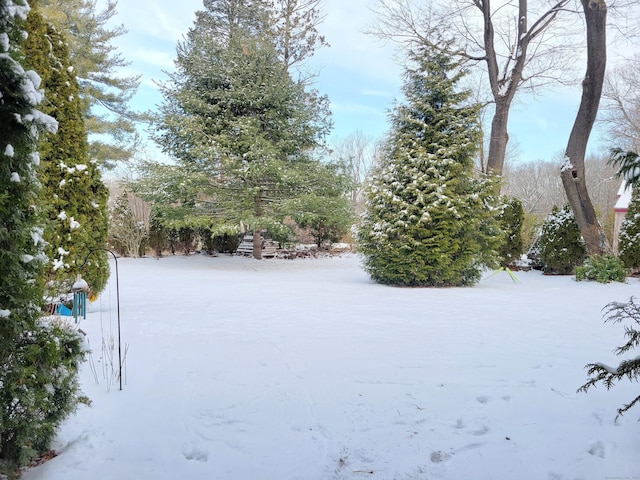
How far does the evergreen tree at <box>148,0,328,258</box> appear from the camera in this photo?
32.5ft

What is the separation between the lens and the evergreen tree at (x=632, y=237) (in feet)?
28.1

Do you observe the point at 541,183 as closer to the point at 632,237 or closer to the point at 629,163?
the point at 632,237

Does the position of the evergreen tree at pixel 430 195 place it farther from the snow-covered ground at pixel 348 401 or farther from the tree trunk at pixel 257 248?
the tree trunk at pixel 257 248

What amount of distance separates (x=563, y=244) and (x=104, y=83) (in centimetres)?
1679

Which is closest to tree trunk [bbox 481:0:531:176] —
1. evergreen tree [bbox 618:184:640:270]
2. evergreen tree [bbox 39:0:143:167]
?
evergreen tree [bbox 618:184:640:270]

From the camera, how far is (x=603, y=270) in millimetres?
8227

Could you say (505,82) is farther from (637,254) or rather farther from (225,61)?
(225,61)

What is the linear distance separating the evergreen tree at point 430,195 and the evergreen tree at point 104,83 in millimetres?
12035

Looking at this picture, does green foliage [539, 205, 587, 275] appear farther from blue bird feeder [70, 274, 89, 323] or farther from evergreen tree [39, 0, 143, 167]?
evergreen tree [39, 0, 143, 167]

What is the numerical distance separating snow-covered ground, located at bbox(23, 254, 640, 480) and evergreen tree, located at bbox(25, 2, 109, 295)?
0.60 m

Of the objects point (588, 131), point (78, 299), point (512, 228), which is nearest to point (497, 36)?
point (588, 131)

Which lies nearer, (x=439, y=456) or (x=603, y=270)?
(x=439, y=456)

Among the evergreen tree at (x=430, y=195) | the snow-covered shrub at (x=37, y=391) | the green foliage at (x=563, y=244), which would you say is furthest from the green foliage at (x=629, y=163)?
the green foliage at (x=563, y=244)

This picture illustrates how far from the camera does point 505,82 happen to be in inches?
448
